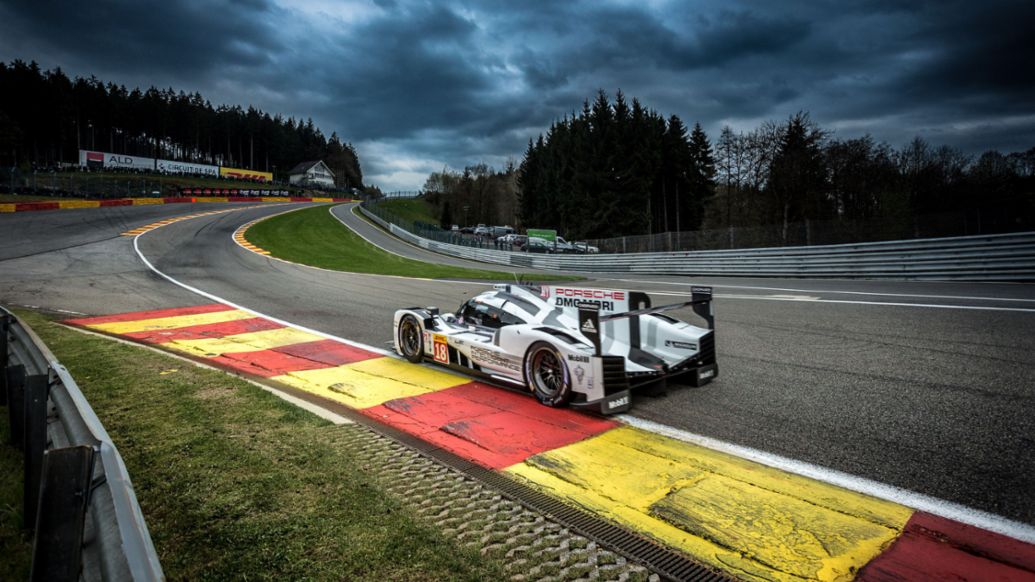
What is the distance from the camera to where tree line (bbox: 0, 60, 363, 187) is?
282 feet

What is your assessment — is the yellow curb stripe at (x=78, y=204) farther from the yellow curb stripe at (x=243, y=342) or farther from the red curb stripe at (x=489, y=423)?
the red curb stripe at (x=489, y=423)

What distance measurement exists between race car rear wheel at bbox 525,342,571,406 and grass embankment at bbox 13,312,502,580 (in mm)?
2026

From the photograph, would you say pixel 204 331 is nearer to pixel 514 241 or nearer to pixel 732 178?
pixel 514 241

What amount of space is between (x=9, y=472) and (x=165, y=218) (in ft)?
140

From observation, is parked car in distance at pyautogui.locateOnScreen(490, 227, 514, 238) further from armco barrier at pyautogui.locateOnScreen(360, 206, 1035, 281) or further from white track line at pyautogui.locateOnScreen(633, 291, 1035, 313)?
white track line at pyautogui.locateOnScreen(633, 291, 1035, 313)

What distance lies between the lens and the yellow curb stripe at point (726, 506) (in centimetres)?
282

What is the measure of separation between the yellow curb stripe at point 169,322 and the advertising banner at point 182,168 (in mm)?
101386

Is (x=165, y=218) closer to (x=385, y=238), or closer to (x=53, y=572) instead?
(x=385, y=238)

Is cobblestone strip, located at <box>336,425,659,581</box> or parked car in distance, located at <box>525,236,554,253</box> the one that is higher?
parked car in distance, located at <box>525,236,554,253</box>

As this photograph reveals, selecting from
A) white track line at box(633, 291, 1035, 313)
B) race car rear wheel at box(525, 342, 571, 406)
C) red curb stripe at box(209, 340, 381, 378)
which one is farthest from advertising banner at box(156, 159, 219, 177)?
race car rear wheel at box(525, 342, 571, 406)

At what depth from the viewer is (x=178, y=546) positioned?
2.84 metres

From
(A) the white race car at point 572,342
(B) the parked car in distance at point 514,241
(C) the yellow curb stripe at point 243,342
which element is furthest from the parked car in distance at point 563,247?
(A) the white race car at point 572,342

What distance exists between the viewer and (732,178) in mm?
52250

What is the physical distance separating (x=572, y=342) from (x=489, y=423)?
1.25 metres
